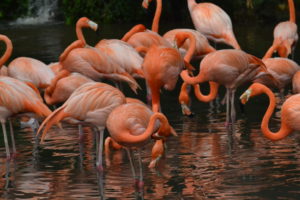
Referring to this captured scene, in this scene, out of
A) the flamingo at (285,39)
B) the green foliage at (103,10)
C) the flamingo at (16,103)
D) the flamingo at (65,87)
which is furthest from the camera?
the green foliage at (103,10)

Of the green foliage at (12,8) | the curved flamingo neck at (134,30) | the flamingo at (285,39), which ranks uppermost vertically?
the curved flamingo neck at (134,30)

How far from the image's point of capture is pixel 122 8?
1908 centimetres

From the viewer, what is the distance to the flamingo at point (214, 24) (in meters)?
9.90

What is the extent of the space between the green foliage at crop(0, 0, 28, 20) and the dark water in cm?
1184

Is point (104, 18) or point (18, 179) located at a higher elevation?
point (18, 179)

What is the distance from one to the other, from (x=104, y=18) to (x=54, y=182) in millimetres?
13286

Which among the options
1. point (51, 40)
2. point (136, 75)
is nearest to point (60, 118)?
point (136, 75)

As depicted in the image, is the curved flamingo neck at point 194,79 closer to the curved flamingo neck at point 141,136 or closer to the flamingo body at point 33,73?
the flamingo body at point 33,73

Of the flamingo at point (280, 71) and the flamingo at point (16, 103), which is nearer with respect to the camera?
the flamingo at point (16, 103)

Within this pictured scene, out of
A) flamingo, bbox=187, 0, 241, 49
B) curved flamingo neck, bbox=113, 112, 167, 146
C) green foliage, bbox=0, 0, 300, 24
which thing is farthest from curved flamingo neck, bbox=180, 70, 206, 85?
green foliage, bbox=0, 0, 300, 24

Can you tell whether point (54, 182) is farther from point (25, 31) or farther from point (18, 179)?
point (25, 31)

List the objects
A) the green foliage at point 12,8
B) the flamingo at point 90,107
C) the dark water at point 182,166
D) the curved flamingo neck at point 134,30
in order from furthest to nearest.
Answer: the green foliage at point 12,8 → the curved flamingo neck at point 134,30 → the flamingo at point 90,107 → the dark water at point 182,166

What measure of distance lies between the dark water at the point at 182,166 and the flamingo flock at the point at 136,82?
147mm

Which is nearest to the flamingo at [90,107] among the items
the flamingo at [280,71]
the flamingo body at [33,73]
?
the flamingo body at [33,73]
